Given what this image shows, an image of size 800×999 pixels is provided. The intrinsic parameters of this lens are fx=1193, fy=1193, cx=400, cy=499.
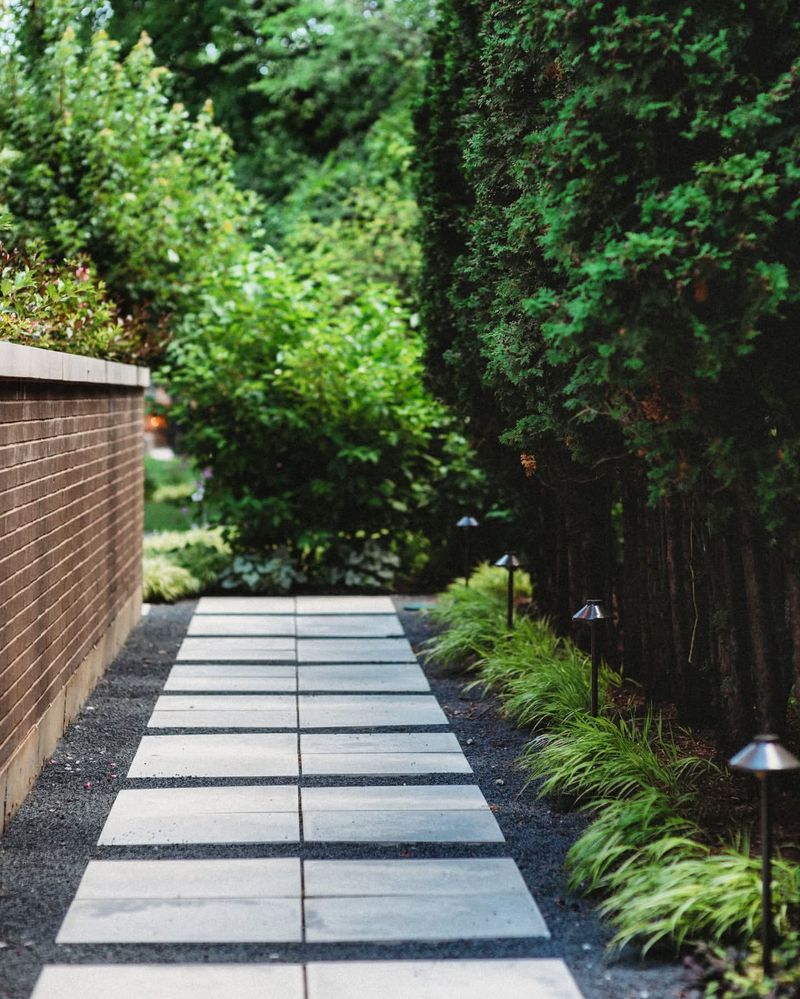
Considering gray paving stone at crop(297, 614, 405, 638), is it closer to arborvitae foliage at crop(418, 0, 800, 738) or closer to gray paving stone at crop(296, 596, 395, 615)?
gray paving stone at crop(296, 596, 395, 615)

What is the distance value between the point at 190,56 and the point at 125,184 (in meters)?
10.5

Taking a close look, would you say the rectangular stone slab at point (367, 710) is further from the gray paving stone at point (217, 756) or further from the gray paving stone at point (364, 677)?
the gray paving stone at point (217, 756)

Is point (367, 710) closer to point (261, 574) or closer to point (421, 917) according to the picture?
point (421, 917)

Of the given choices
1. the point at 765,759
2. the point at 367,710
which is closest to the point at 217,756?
the point at 367,710

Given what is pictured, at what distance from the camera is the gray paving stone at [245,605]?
1008 cm

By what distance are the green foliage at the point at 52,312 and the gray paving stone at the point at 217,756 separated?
2.03 meters

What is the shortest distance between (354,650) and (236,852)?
407cm

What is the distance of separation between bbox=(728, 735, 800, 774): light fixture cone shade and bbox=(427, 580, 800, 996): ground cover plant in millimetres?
481

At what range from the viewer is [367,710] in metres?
6.64

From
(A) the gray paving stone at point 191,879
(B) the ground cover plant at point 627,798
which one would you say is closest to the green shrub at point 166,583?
(B) the ground cover plant at point 627,798

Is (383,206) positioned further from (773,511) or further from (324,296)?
(773,511)

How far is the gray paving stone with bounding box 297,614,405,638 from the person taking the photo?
9.05 meters

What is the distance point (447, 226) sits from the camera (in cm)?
831

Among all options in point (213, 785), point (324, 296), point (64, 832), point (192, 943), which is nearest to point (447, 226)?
point (324, 296)
